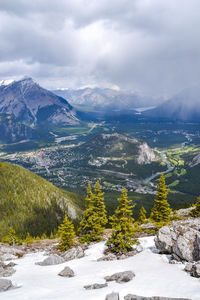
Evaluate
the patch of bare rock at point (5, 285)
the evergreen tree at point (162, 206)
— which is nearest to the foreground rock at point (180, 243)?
the patch of bare rock at point (5, 285)

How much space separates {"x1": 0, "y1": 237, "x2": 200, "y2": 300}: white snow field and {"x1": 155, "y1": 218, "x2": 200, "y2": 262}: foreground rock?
164 centimetres

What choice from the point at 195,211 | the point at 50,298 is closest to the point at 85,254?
the point at 50,298

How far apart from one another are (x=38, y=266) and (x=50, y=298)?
58.2 feet

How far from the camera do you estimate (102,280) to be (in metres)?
25.9

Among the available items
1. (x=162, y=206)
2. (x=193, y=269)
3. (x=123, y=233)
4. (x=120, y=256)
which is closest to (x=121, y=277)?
(x=193, y=269)

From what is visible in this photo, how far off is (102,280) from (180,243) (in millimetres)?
12089

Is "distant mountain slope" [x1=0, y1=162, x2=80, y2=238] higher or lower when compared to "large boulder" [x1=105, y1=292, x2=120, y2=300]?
lower

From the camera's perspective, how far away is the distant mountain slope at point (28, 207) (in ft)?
519

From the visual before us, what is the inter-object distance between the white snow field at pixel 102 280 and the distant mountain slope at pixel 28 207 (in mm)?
129241

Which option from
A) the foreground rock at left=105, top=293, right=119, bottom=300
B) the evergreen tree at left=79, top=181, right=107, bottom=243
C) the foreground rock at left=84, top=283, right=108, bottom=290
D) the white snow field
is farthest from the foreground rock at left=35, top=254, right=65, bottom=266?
the foreground rock at left=105, top=293, right=119, bottom=300

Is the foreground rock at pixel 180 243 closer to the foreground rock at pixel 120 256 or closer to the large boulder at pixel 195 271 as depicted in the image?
the large boulder at pixel 195 271

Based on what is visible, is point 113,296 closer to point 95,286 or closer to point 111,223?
point 95,286

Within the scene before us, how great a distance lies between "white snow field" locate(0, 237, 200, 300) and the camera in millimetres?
20697

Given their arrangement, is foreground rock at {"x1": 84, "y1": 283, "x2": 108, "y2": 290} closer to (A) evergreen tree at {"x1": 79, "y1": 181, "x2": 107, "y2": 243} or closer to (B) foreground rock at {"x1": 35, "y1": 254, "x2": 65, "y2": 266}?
(B) foreground rock at {"x1": 35, "y1": 254, "x2": 65, "y2": 266}
